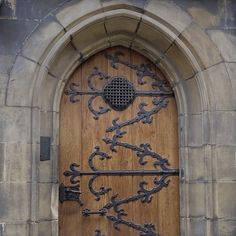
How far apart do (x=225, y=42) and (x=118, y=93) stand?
1010 millimetres

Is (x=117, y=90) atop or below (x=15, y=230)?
atop

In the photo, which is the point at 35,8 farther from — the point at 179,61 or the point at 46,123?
the point at 179,61

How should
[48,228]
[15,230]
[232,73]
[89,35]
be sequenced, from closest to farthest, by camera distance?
[15,230] < [48,228] < [232,73] < [89,35]

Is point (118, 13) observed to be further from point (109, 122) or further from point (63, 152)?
point (63, 152)

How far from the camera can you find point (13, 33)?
417 centimetres

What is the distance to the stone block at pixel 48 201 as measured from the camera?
4.16 metres

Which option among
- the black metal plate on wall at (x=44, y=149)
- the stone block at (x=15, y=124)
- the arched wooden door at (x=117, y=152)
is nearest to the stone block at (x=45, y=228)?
the arched wooden door at (x=117, y=152)

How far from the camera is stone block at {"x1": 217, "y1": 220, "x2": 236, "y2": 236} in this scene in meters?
4.16

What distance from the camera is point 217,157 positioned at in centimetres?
421

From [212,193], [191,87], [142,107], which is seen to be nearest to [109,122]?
[142,107]

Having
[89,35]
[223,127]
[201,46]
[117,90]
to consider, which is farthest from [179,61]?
[89,35]

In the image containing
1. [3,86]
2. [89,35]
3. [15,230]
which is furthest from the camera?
[89,35]

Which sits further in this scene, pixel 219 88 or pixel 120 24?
pixel 120 24

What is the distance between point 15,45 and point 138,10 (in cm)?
106
